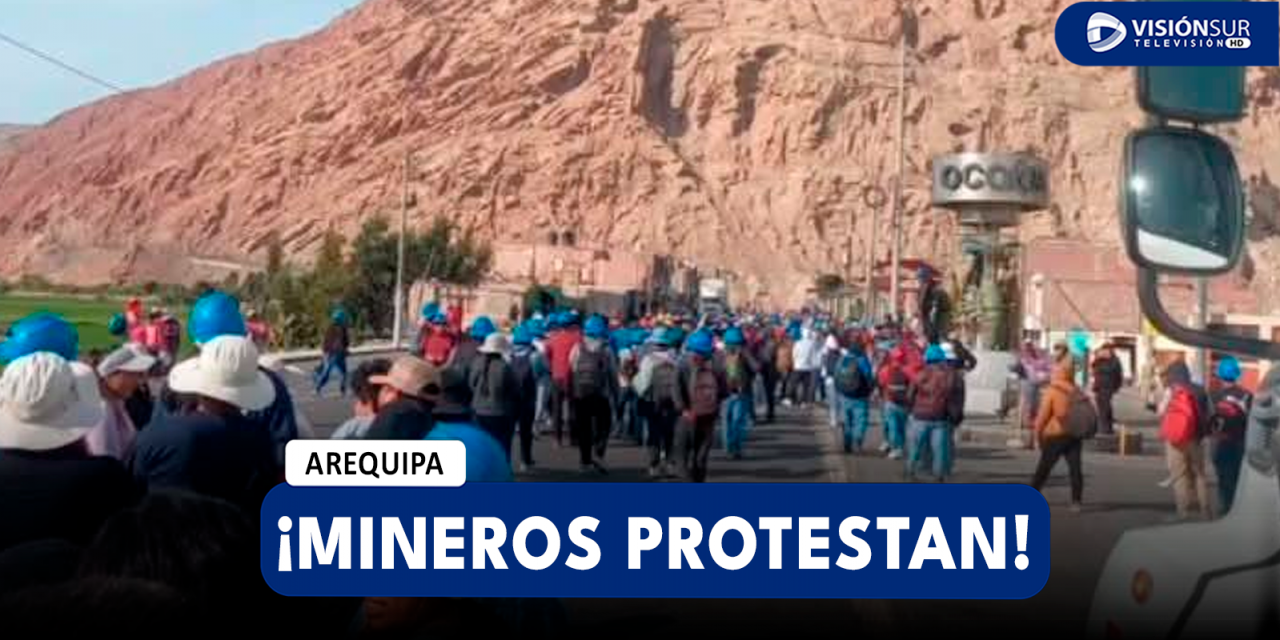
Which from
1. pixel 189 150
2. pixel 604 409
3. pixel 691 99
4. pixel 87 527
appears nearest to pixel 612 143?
pixel 691 99

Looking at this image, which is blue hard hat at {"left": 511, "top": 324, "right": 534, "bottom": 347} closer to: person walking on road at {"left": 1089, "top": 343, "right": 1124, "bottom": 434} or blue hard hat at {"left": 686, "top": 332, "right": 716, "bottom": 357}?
blue hard hat at {"left": 686, "top": 332, "right": 716, "bottom": 357}

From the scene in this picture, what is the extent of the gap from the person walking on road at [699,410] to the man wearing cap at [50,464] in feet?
30.9

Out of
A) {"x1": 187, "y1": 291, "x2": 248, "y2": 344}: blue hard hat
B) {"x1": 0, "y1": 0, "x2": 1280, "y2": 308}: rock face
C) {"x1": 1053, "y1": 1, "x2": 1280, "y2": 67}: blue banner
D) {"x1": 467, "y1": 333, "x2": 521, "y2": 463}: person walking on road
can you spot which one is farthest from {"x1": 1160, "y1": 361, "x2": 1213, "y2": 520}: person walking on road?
{"x1": 0, "y1": 0, "x2": 1280, "y2": 308}: rock face

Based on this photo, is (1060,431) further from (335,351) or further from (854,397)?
(335,351)

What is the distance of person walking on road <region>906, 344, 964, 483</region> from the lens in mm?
15336

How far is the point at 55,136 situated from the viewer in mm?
158000

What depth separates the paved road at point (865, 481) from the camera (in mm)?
3986

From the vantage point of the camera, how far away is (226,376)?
539 cm

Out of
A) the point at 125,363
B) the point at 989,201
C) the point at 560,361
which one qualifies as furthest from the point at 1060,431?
the point at 989,201

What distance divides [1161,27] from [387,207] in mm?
99878

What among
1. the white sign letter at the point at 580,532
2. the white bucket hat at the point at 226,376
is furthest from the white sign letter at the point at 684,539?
the white bucket hat at the point at 226,376

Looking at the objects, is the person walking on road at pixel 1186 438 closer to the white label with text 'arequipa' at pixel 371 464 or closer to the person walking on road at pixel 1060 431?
the person walking on road at pixel 1060 431

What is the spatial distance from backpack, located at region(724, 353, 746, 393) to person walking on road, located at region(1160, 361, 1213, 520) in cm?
542

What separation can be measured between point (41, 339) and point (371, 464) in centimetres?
340
